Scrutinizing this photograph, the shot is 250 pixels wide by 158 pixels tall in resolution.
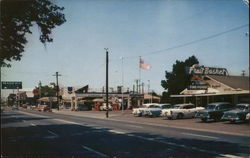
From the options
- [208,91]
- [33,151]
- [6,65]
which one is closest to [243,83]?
[208,91]

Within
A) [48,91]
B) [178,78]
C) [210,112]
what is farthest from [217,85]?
[48,91]

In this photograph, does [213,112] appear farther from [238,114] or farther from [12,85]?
[12,85]

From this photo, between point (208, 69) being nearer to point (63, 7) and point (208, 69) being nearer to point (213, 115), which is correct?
point (213, 115)

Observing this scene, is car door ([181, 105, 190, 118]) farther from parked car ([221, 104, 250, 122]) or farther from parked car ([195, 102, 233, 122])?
parked car ([221, 104, 250, 122])

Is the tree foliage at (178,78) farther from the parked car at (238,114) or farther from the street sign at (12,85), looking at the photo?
the parked car at (238,114)

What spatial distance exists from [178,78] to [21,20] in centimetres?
5254

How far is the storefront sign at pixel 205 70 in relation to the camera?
4100cm

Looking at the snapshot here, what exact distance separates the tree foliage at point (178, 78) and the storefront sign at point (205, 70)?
18647 millimetres

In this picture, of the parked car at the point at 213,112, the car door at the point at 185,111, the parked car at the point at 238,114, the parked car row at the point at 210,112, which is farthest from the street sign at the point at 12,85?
the parked car at the point at 238,114

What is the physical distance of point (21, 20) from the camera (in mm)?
14055

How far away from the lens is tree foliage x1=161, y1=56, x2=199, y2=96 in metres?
63.8

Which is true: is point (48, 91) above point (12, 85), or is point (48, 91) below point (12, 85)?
above

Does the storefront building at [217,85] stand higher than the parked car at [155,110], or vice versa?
the storefront building at [217,85]

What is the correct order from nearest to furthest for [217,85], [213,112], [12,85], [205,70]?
[213,112], [217,85], [205,70], [12,85]
